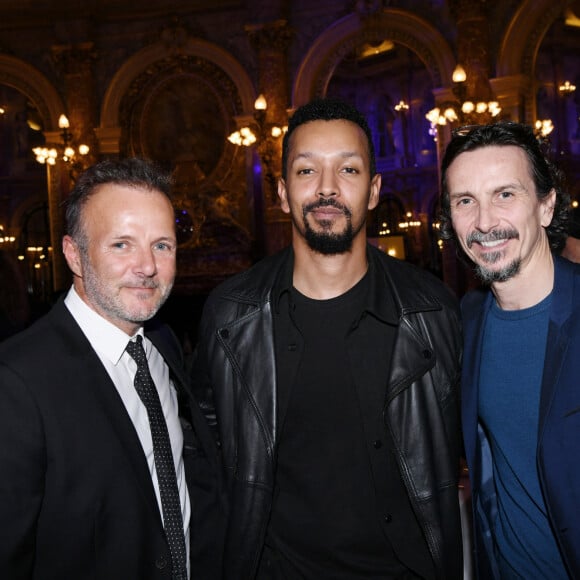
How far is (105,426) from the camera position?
1921mm

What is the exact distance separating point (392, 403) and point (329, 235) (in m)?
0.76

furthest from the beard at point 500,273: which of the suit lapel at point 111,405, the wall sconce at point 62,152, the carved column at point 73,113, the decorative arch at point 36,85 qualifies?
the decorative arch at point 36,85

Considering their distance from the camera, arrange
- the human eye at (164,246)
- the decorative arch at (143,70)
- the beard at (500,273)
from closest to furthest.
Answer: the beard at (500,273) < the human eye at (164,246) < the decorative arch at (143,70)

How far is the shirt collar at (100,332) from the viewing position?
215 cm

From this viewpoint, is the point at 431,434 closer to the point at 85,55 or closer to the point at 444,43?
the point at 444,43

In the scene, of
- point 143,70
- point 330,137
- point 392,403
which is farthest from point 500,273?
point 143,70

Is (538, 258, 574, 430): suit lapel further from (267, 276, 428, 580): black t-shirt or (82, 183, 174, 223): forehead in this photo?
(82, 183, 174, 223): forehead

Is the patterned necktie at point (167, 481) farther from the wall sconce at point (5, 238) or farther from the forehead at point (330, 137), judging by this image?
the wall sconce at point (5, 238)

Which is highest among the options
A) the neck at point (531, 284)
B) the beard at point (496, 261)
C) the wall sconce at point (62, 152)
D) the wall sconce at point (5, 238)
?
the wall sconce at point (62, 152)

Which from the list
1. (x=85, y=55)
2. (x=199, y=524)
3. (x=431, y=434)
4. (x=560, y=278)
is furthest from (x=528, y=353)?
(x=85, y=55)

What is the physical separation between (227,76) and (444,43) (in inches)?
201

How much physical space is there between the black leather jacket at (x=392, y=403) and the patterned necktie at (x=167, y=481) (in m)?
0.26

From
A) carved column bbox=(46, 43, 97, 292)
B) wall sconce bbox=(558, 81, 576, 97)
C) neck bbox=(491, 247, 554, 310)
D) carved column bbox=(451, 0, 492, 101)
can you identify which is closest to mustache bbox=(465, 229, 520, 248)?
Result: neck bbox=(491, 247, 554, 310)

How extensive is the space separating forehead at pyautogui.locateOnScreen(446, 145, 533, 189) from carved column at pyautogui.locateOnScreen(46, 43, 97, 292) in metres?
13.1
